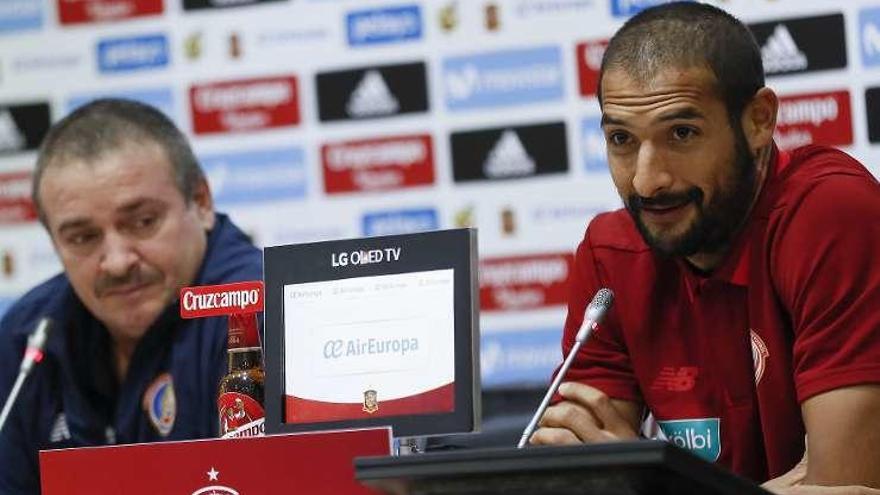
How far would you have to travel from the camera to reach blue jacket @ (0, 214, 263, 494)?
9.61ft

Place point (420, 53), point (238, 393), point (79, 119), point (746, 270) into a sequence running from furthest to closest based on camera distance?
point (420, 53), point (79, 119), point (746, 270), point (238, 393)

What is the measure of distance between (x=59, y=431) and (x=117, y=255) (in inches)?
14.0

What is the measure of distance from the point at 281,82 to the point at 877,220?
8.05 ft

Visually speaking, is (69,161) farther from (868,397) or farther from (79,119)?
(868,397)

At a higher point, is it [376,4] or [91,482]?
[376,4]

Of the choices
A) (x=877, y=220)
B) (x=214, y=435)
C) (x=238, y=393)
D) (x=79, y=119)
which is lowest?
(x=214, y=435)

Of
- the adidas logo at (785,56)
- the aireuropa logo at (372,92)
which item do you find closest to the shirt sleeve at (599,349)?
the adidas logo at (785,56)

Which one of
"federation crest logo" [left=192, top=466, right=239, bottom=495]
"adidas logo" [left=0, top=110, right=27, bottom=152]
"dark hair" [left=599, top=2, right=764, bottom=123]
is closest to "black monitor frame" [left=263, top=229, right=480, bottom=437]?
"federation crest logo" [left=192, top=466, right=239, bottom=495]

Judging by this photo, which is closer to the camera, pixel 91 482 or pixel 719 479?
pixel 719 479

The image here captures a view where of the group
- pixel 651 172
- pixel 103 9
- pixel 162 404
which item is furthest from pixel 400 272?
pixel 103 9

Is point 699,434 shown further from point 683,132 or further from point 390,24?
point 390,24

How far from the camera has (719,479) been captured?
64.1 inches

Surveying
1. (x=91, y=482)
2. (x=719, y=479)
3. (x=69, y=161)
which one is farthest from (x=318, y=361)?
(x=69, y=161)

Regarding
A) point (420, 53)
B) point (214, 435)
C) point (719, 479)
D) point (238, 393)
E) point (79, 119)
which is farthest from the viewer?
point (420, 53)
